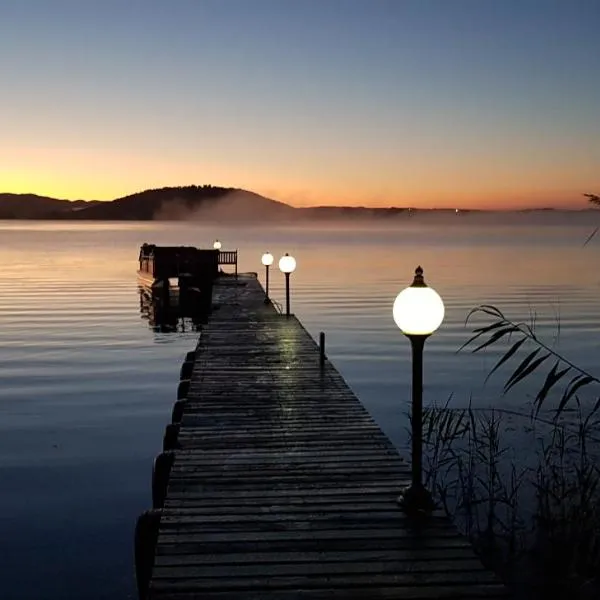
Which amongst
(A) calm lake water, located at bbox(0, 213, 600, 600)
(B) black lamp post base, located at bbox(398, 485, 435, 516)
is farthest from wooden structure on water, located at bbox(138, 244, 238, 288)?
(B) black lamp post base, located at bbox(398, 485, 435, 516)

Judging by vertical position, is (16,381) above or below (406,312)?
below

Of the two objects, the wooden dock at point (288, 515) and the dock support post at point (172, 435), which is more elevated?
the wooden dock at point (288, 515)

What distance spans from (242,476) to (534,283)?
40072 millimetres

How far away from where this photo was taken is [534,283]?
43969 millimetres

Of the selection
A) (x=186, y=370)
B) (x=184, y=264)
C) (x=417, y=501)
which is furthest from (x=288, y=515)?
(x=184, y=264)

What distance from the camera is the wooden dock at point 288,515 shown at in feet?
15.6

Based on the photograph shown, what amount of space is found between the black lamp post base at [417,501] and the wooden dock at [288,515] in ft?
0.38

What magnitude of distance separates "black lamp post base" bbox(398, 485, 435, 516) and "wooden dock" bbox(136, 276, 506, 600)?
4.5 inches

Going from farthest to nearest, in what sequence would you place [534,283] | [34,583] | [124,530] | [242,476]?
[534,283] → [124,530] → [34,583] → [242,476]

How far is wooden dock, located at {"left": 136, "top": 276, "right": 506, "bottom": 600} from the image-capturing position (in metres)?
4.75

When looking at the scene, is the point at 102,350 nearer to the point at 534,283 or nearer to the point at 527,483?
the point at 527,483

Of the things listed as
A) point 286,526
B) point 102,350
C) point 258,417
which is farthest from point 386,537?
point 102,350

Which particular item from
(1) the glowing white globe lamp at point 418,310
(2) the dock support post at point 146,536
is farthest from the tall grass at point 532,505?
(2) the dock support post at point 146,536

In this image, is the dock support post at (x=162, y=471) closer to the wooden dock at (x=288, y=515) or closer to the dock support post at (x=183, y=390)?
the wooden dock at (x=288, y=515)
